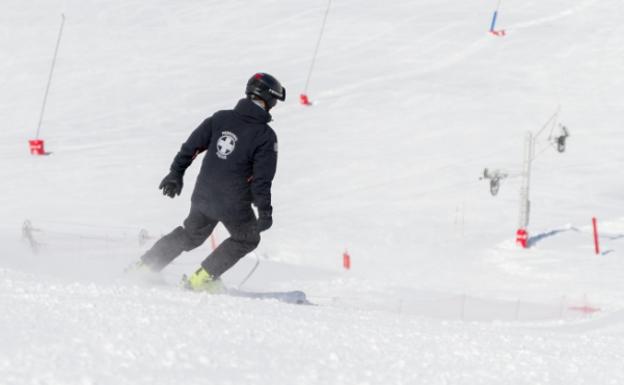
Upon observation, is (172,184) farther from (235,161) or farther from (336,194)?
(336,194)

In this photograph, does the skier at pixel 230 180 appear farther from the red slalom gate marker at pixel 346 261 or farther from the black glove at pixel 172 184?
the red slalom gate marker at pixel 346 261

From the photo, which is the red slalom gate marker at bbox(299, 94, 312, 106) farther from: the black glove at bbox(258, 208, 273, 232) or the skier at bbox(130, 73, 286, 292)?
the black glove at bbox(258, 208, 273, 232)

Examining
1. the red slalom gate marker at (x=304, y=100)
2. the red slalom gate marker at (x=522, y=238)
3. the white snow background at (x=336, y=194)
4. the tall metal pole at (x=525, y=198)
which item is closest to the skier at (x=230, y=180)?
the white snow background at (x=336, y=194)

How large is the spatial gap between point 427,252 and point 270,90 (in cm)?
785

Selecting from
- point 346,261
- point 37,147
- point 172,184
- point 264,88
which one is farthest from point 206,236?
point 37,147

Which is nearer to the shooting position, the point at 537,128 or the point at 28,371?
the point at 28,371

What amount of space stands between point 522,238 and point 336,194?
3.51 metres

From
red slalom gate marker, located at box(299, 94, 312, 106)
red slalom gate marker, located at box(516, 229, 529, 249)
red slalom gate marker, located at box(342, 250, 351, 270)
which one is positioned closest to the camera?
red slalom gate marker, located at box(342, 250, 351, 270)

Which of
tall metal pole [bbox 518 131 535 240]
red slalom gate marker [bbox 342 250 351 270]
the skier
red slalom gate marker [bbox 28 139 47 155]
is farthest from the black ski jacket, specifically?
red slalom gate marker [bbox 28 139 47 155]

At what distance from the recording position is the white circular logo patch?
6.64 m

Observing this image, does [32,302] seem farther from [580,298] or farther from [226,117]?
[580,298]

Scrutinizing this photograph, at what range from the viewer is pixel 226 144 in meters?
6.66

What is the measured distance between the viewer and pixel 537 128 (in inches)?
819

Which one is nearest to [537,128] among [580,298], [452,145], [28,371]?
[452,145]
